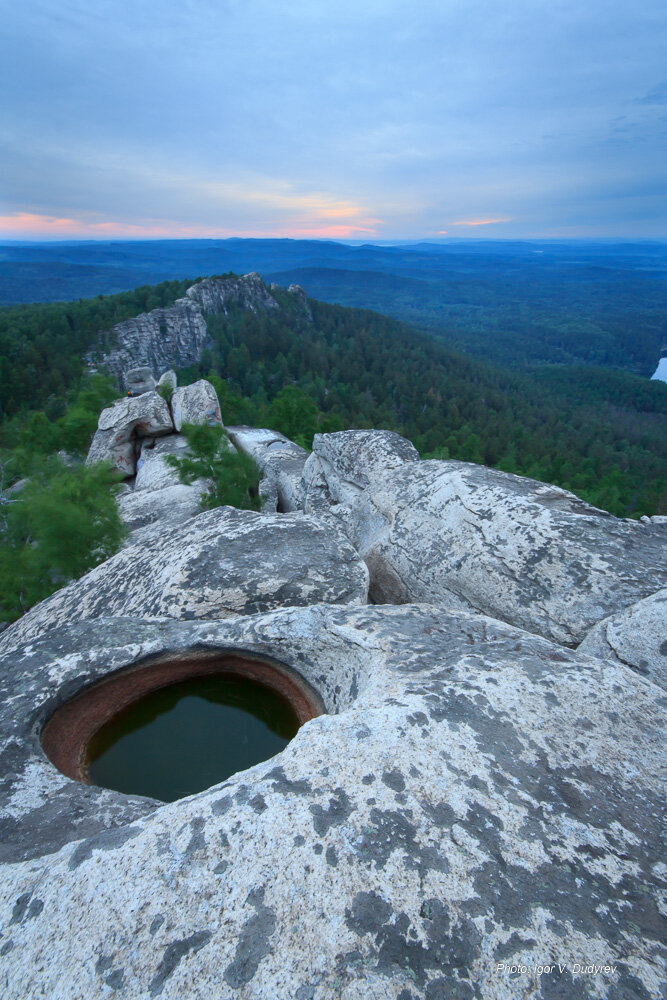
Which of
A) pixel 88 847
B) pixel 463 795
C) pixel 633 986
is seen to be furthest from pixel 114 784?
pixel 633 986

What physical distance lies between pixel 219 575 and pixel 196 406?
17328 millimetres

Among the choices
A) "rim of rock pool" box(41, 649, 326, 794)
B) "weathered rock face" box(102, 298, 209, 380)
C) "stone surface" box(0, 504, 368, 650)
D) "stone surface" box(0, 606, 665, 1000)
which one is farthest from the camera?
"weathered rock face" box(102, 298, 209, 380)

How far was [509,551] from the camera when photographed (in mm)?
7215

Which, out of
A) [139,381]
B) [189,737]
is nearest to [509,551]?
[189,737]

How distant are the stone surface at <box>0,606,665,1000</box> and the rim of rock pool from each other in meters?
0.48

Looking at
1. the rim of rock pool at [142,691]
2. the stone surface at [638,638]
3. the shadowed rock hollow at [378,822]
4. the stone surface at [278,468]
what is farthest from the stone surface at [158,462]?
the stone surface at [638,638]

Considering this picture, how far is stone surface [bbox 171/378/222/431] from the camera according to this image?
22.2 metres

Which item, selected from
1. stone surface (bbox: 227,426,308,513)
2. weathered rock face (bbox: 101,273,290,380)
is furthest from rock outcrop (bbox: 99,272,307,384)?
stone surface (bbox: 227,426,308,513)

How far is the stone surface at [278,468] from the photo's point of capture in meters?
15.4

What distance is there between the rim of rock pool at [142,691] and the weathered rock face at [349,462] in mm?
Answer: 5476

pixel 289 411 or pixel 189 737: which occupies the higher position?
pixel 189 737

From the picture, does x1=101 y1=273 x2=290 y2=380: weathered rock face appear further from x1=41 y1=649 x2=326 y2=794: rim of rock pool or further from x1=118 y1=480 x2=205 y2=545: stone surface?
x1=41 y1=649 x2=326 y2=794: rim of rock pool

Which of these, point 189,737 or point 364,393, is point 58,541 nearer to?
point 189,737

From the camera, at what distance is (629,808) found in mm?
3432
